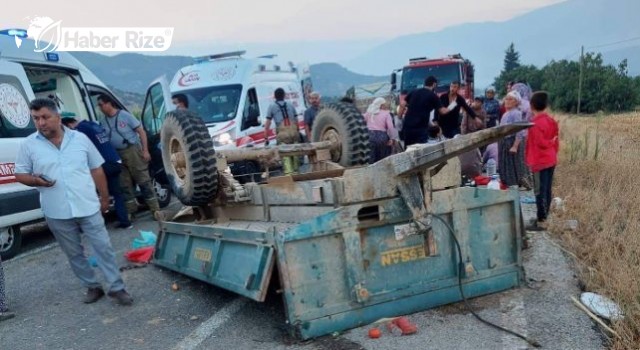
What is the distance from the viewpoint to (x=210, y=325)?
404 centimetres

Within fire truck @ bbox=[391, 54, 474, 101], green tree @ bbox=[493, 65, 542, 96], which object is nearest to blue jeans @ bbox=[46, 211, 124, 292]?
fire truck @ bbox=[391, 54, 474, 101]

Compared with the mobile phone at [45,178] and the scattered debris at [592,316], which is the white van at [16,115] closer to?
the mobile phone at [45,178]

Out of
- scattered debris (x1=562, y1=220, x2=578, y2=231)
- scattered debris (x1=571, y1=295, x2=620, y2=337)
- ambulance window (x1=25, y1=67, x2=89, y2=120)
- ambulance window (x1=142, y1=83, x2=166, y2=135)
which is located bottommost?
scattered debris (x1=571, y1=295, x2=620, y2=337)

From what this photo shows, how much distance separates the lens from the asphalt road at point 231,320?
139 inches

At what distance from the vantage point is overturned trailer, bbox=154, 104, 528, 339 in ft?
11.7

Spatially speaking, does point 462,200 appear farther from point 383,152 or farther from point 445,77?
point 445,77

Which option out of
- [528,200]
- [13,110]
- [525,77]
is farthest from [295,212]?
[525,77]

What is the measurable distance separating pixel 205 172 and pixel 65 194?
114cm

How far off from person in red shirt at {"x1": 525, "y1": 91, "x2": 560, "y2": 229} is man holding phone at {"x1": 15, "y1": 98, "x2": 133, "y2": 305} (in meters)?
4.32

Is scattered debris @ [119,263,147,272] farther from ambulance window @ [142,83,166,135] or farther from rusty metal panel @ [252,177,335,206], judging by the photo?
ambulance window @ [142,83,166,135]

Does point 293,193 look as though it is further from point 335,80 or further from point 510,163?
point 335,80

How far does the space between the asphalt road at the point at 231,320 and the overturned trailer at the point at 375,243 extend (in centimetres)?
18

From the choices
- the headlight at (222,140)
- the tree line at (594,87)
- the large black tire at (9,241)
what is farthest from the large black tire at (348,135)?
the tree line at (594,87)

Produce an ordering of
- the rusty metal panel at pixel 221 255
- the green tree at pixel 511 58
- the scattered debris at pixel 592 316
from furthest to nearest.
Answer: the green tree at pixel 511 58, the rusty metal panel at pixel 221 255, the scattered debris at pixel 592 316
